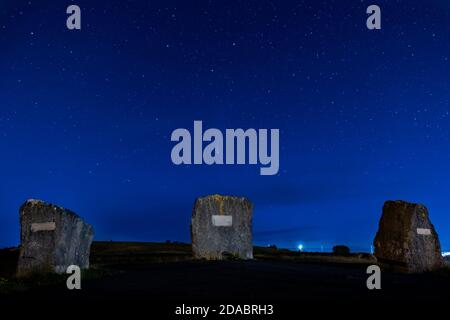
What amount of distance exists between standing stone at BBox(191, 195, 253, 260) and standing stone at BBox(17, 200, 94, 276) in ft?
19.1

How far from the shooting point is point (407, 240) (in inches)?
623

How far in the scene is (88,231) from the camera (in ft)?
49.1

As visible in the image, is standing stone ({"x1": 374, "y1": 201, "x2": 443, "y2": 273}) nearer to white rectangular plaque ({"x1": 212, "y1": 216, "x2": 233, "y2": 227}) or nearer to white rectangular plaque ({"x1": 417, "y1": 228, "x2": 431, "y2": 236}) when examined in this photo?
white rectangular plaque ({"x1": 417, "y1": 228, "x2": 431, "y2": 236})

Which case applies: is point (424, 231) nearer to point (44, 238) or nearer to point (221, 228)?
point (221, 228)

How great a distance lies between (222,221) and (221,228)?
0.25 m

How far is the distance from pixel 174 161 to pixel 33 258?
478 centimetres

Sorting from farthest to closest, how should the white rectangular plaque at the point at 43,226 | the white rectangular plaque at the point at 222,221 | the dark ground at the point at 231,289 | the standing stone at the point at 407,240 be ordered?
1. the white rectangular plaque at the point at 222,221
2. the standing stone at the point at 407,240
3. the white rectangular plaque at the point at 43,226
4. the dark ground at the point at 231,289

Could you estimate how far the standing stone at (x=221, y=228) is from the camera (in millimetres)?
19141

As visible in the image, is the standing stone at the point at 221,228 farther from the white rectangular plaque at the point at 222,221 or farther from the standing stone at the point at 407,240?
the standing stone at the point at 407,240

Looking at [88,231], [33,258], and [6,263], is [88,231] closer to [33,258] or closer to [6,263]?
[33,258]

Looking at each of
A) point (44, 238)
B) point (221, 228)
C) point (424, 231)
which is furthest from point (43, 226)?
point (424, 231)

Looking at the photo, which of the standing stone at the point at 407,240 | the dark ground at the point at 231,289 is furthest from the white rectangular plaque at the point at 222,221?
the standing stone at the point at 407,240

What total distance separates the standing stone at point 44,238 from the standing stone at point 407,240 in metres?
8.93
